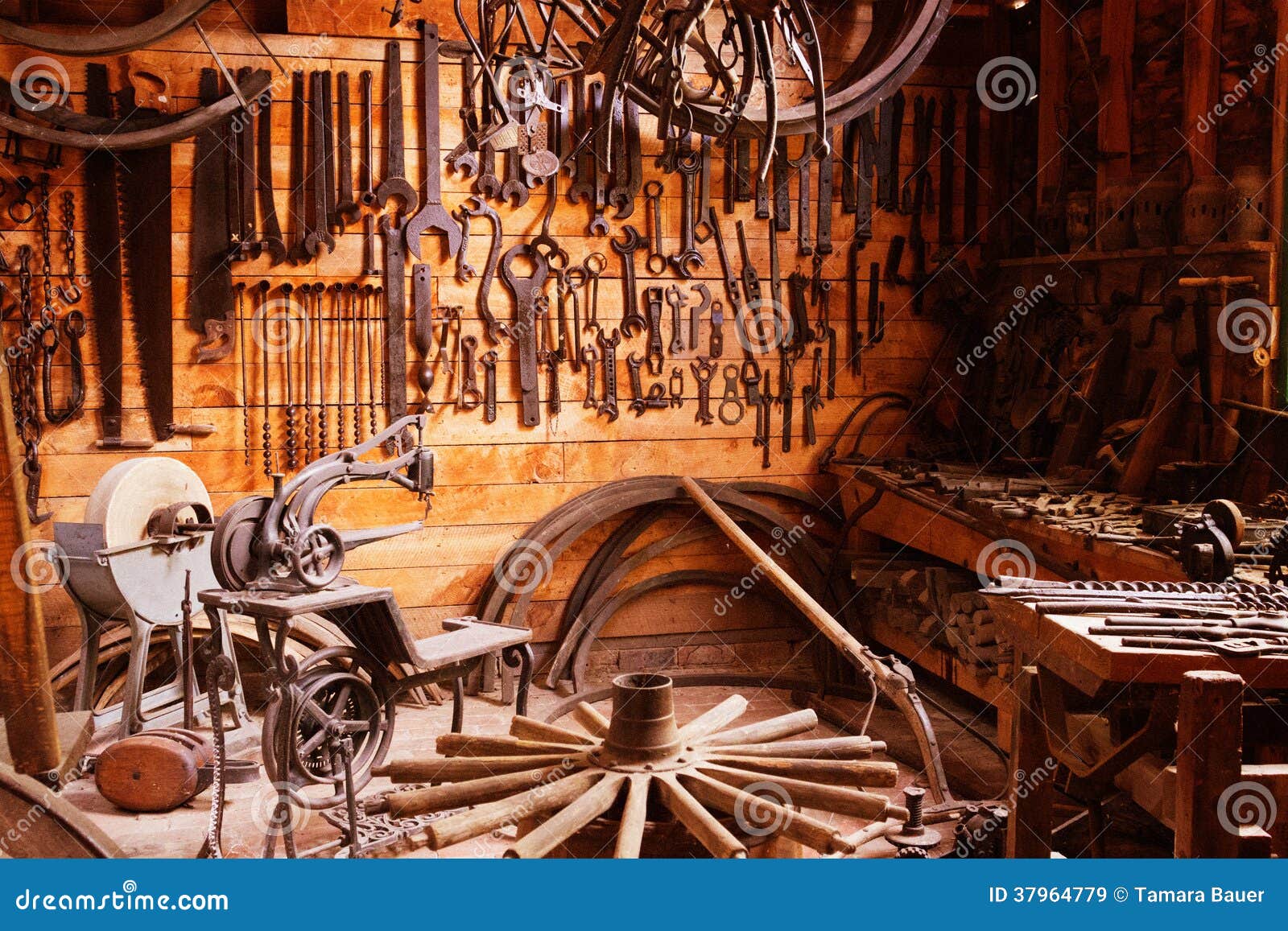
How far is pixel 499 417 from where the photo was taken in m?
5.38

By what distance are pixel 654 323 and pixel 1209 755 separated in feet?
11.9

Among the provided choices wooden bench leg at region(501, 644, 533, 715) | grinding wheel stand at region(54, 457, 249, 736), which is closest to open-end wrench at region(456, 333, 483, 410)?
grinding wheel stand at region(54, 457, 249, 736)

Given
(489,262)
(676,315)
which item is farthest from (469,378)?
(676,315)

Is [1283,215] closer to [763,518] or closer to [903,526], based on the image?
[903,526]

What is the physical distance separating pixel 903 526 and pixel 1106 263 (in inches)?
55.9

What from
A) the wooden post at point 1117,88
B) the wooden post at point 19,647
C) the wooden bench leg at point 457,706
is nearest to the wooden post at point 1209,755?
the wooden post at point 19,647

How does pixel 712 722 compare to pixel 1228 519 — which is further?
pixel 1228 519

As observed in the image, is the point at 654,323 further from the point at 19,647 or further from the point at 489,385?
the point at 19,647

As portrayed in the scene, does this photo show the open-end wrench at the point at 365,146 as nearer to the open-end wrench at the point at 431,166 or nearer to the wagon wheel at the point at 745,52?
the open-end wrench at the point at 431,166

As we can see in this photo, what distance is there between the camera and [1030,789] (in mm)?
2719

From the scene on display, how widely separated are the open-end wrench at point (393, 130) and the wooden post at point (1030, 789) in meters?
3.55

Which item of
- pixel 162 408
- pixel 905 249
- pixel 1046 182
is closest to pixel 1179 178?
pixel 1046 182

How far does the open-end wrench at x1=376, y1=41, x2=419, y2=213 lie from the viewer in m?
5.12

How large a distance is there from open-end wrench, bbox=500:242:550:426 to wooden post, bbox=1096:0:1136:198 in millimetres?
2489
